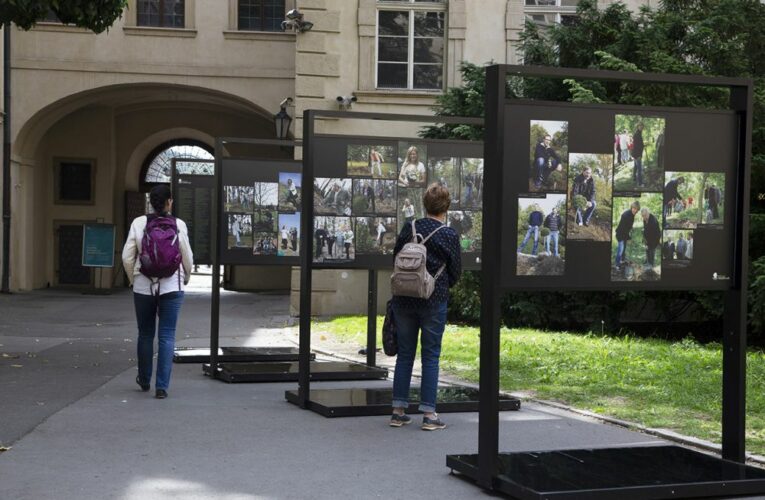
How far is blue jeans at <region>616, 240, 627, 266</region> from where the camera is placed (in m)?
6.43

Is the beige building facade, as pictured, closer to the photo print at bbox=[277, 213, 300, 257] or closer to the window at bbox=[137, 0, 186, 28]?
the window at bbox=[137, 0, 186, 28]

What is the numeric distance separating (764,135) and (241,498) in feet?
39.7

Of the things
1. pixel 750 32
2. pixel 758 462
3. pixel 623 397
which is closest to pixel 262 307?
pixel 750 32

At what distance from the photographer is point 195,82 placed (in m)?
27.4

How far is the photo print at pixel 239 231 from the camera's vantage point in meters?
12.2

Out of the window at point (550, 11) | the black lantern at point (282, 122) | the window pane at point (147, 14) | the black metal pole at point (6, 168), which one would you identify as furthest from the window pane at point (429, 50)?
the black metal pole at point (6, 168)

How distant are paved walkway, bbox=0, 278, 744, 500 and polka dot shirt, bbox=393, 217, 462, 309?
36.7 inches

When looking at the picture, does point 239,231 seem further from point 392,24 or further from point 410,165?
point 392,24

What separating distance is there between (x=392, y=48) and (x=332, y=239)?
1265 centimetres

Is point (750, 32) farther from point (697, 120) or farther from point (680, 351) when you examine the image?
point (697, 120)

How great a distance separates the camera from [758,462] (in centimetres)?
710

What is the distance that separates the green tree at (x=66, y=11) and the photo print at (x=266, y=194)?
3078 millimetres

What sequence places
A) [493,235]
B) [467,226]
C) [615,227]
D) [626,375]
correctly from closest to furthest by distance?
[493,235] → [615,227] → [467,226] → [626,375]

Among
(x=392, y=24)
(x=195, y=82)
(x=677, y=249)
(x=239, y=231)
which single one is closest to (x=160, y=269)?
(x=239, y=231)
